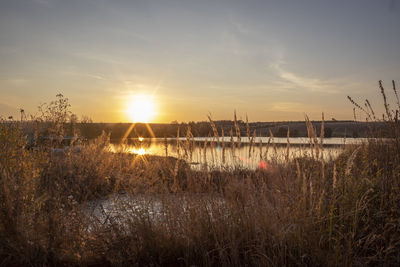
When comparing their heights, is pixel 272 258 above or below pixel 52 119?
below

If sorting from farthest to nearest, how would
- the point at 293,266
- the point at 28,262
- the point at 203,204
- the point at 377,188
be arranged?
1. the point at 377,188
2. the point at 203,204
3. the point at 28,262
4. the point at 293,266

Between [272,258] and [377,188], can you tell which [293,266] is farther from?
[377,188]

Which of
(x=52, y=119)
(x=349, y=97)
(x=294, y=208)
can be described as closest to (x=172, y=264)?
(x=294, y=208)

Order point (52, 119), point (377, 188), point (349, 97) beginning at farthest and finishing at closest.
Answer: point (52, 119) → point (349, 97) → point (377, 188)

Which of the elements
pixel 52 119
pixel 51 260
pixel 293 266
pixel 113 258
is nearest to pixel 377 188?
pixel 293 266

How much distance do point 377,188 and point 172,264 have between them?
8.12 feet

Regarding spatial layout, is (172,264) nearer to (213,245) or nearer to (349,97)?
(213,245)

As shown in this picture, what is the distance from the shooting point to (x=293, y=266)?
2635mm

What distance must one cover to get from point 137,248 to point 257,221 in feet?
4.11

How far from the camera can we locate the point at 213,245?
297 cm

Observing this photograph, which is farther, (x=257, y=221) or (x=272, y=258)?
(x=257, y=221)

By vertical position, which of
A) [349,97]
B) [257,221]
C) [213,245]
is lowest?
[213,245]

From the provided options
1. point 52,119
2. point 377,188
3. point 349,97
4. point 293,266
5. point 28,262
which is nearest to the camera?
point 293,266

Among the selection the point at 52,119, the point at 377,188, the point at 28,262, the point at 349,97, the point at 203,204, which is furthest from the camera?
the point at 52,119
